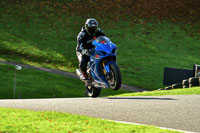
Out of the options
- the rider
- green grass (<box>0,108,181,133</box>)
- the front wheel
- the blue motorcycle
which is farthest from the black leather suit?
green grass (<box>0,108,181,133</box>)

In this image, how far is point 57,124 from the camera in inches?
382

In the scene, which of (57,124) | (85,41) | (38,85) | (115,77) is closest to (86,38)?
(85,41)

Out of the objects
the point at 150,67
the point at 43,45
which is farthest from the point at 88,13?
the point at 150,67

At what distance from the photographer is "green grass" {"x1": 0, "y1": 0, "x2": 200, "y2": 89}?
40.2 metres

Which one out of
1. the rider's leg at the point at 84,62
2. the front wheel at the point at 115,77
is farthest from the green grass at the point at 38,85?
the front wheel at the point at 115,77

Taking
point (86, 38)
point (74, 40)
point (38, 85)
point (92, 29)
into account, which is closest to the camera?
point (92, 29)

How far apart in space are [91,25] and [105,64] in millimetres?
1478

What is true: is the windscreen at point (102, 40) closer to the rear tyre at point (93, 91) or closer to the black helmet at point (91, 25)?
the black helmet at point (91, 25)

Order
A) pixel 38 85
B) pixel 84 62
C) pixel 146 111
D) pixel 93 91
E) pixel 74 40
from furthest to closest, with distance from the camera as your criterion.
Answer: pixel 74 40, pixel 38 85, pixel 93 91, pixel 84 62, pixel 146 111

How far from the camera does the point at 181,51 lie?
47.2m

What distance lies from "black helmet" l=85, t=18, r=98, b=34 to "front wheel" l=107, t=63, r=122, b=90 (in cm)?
166

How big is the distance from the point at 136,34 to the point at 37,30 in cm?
1181

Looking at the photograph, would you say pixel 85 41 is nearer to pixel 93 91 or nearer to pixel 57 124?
pixel 93 91

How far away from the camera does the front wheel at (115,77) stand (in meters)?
13.4
